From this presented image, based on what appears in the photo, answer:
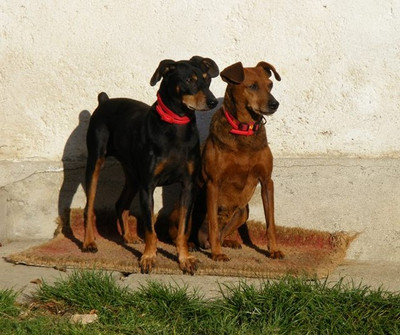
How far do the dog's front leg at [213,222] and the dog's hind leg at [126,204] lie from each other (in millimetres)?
846

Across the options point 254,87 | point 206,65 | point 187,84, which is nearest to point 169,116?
point 187,84

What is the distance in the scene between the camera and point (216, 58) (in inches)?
263

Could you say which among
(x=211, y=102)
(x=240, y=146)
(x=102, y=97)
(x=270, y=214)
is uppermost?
(x=211, y=102)

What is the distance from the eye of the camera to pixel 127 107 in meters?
6.41

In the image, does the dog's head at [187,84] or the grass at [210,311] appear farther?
the dog's head at [187,84]

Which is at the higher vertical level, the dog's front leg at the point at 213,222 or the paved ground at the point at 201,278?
the dog's front leg at the point at 213,222

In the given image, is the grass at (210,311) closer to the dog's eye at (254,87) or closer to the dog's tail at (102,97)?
the dog's eye at (254,87)

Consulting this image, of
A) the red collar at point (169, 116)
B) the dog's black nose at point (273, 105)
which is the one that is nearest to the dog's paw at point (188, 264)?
the red collar at point (169, 116)

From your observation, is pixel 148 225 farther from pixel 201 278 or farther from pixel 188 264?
pixel 201 278

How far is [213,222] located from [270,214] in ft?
1.49

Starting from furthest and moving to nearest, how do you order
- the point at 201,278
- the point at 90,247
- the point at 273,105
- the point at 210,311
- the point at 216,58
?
1. the point at 216,58
2. the point at 90,247
3. the point at 273,105
4. the point at 201,278
5. the point at 210,311

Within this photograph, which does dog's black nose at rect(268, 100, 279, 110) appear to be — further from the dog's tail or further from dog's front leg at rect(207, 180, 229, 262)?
the dog's tail

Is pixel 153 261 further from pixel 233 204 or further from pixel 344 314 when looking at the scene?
pixel 344 314

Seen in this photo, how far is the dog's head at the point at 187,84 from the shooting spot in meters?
5.65
